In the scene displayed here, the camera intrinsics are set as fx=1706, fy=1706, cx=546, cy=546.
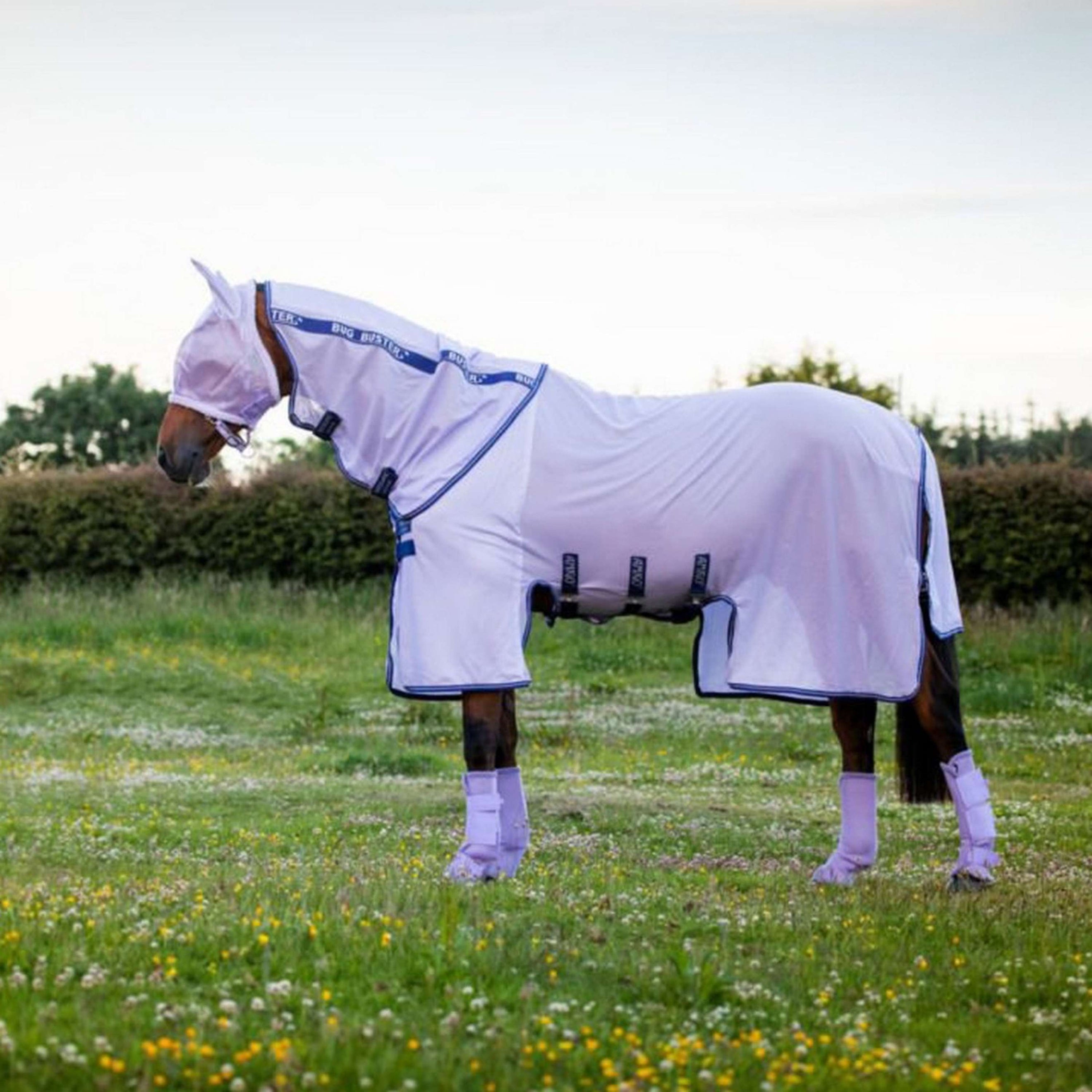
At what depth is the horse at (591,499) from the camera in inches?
324

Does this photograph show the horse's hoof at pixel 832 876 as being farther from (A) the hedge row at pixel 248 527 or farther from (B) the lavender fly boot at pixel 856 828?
(A) the hedge row at pixel 248 527

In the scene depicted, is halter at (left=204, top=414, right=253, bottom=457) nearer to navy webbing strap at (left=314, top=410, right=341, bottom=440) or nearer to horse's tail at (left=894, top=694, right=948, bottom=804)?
navy webbing strap at (left=314, top=410, right=341, bottom=440)

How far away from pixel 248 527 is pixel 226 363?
20.1 metres

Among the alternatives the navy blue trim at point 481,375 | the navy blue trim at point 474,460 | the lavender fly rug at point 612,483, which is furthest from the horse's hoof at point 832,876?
the navy blue trim at point 481,375

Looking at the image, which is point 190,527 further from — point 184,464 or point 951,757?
point 951,757

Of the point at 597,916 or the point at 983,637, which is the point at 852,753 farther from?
the point at 983,637

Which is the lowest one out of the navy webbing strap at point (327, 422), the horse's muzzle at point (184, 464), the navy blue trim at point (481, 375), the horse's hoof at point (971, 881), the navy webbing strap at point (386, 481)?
the horse's hoof at point (971, 881)

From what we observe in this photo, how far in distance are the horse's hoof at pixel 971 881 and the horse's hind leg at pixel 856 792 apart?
0.57 m

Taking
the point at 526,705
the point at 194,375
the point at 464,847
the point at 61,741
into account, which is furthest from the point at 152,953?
the point at 526,705

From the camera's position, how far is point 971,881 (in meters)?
8.52

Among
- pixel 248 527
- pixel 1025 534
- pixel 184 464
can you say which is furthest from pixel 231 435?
pixel 248 527

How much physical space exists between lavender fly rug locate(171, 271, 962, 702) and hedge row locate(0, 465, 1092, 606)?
56.7ft

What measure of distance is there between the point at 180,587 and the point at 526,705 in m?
9.43

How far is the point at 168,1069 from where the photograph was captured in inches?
188
